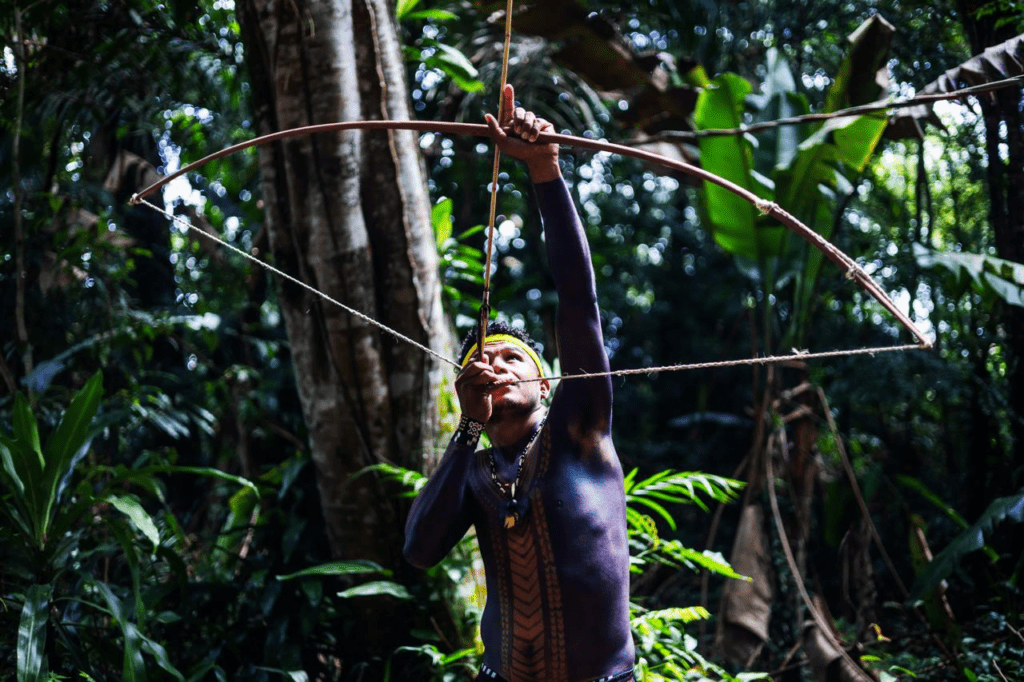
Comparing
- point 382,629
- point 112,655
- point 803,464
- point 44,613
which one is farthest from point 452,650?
point 803,464

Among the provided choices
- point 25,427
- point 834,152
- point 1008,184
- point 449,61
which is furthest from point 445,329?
point 1008,184

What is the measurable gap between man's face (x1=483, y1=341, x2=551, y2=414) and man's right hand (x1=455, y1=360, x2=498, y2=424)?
43mm

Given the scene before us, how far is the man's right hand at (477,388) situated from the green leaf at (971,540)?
230cm

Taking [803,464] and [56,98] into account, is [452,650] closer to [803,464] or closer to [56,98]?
[803,464]

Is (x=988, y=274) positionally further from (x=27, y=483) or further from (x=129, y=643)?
(x=27, y=483)

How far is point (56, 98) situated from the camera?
4.25m

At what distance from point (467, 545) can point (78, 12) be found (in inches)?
125

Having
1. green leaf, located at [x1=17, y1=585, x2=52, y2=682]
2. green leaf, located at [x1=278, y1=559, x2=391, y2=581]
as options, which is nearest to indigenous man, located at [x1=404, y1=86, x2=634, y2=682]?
green leaf, located at [x1=278, y1=559, x2=391, y2=581]

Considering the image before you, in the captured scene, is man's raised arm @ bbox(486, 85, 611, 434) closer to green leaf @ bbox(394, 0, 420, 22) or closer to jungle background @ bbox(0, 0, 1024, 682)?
jungle background @ bbox(0, 0, 1024, 682)

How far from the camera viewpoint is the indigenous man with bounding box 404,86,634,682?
197 cm

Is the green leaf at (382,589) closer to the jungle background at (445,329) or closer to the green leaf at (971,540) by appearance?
the jungle background at (445,329)

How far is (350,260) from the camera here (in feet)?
10.3

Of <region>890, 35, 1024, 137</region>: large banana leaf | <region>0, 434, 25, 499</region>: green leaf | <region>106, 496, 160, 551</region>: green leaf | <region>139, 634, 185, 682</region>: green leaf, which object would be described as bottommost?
<region>139, 634, 185, 682</region>: green leaf

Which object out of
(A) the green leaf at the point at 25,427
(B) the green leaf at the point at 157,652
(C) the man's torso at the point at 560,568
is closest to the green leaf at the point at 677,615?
(C) the man's torso at the point at 560,568
